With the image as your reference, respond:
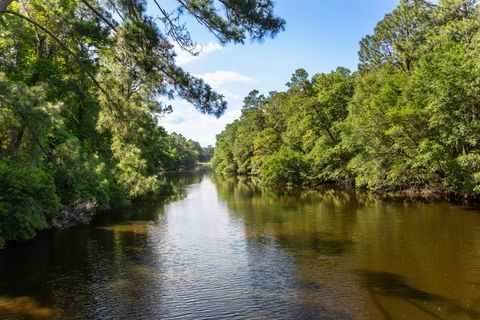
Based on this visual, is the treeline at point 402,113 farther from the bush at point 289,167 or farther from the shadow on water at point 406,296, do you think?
the shadow on water at point 406,296

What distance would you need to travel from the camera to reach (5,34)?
20219 millimetres

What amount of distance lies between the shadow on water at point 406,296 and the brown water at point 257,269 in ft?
0.11

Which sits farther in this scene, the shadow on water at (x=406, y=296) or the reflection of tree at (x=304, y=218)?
the reflection of tree at (x=304, y=218)

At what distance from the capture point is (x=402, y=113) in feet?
102

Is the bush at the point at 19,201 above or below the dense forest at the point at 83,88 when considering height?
below

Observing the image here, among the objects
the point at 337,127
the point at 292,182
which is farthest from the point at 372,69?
the point at 292,182

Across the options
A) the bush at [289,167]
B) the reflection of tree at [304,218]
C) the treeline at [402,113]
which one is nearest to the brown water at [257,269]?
the reflection of tree at [304,218]

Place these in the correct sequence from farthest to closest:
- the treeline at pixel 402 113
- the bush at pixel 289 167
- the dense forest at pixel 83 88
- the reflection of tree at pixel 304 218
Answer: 1. the bush at pixel 289 167
2. the treeline at pixel 402 113
3. the reflection of tree at pixel 304 218
4. the dense forest at pixel 83 88

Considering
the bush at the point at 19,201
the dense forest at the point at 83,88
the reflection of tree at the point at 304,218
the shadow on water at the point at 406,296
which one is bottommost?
the shadow on water at the point at 406,296

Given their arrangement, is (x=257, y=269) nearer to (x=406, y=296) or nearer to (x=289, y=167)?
(x=406, y=296)

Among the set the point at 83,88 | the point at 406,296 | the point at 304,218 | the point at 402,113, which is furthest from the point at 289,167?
the point at 406,296

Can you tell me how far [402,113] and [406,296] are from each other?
21.5 m

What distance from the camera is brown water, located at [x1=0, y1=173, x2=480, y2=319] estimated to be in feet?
40.0

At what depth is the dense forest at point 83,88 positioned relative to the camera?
→ 11.0m
